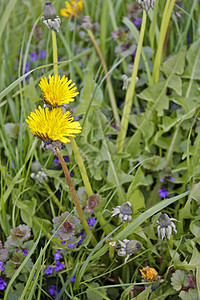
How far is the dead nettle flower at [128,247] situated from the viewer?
108 cm

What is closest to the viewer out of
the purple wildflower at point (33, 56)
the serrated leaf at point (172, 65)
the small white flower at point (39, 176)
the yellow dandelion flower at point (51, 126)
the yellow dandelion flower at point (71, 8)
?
the yellow dandelion flower at point (51, 126)

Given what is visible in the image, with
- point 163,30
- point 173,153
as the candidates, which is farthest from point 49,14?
point 173,153

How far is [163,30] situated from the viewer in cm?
142

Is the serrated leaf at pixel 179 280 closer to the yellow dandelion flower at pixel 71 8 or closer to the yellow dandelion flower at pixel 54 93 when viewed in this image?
the yellow dandelion flower at pixel 54 93

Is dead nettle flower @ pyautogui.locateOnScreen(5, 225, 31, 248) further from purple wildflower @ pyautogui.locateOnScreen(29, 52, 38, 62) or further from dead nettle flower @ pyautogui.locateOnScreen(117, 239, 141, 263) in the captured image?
purple wildflower @ pyautogui.locateOnScreen(29, 52, 38, 62)

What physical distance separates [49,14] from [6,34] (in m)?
1.16

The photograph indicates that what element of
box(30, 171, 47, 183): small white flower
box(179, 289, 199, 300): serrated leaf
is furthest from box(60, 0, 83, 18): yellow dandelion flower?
box(179, 289, 199, 300): serrated leaf

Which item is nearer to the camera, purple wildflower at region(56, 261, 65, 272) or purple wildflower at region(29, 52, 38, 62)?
purple wildflower at region(56, 261, 65, 272)

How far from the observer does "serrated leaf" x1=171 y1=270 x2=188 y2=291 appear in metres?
1.07

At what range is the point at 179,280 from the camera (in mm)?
1080

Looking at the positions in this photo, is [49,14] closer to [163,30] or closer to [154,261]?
[163,30]

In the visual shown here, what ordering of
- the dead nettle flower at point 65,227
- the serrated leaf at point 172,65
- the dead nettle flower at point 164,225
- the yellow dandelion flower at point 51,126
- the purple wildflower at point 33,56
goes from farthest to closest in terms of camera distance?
1. the purple wildflower at point 33,56
2. the serrated leaf at point 172,65
3. the dead nettle flower at point 65,227
4. the dead nettle flower at point 164,225
5. the yellow dandelion flower at point 51,126

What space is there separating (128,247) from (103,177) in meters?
0.40

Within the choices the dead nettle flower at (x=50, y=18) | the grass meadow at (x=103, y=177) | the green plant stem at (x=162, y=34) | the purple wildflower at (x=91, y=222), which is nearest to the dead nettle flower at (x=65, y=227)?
the grass meadow at (x=103, y=177)
